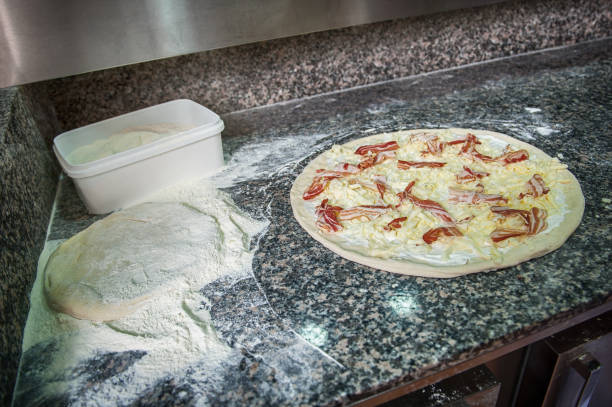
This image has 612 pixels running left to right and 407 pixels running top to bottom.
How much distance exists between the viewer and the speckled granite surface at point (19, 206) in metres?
0.76

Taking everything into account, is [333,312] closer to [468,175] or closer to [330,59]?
[468,175]

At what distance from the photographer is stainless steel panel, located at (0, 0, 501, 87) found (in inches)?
41.9

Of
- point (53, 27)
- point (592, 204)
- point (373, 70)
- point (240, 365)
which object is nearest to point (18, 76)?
point (53, 27)

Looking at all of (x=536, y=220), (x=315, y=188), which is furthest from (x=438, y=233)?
(x=315, y=188)

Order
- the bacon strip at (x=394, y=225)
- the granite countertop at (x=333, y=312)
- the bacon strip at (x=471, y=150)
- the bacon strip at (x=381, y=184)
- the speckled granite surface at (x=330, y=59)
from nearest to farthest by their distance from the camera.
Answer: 1. the granite countertop at (x=333, y=312)
2. the bacon strip at (x=394, y=225)
3. the bacon strip at (x=381, y=184)
4. the bacon strip at (x=471, y=150)
5. the speckled granite surface at (x=330, y=59)

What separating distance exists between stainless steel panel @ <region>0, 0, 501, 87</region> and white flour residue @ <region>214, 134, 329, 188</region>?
0.33 m

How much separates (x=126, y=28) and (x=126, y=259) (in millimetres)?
634

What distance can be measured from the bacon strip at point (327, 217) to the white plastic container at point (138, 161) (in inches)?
15.0

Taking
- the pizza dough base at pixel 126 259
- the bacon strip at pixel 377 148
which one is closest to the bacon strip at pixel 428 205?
the bacon strip at pixel 377 148

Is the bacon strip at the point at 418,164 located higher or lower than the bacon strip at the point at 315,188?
higher

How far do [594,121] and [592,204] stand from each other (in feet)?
1.74

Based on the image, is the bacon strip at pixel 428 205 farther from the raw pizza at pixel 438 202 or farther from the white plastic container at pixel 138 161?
the white plastic container at pixel 138 161

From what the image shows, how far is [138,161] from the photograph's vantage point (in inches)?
44.3

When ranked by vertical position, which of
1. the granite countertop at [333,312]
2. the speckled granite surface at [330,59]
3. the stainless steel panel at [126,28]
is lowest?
the granite countertop at [333,312]
